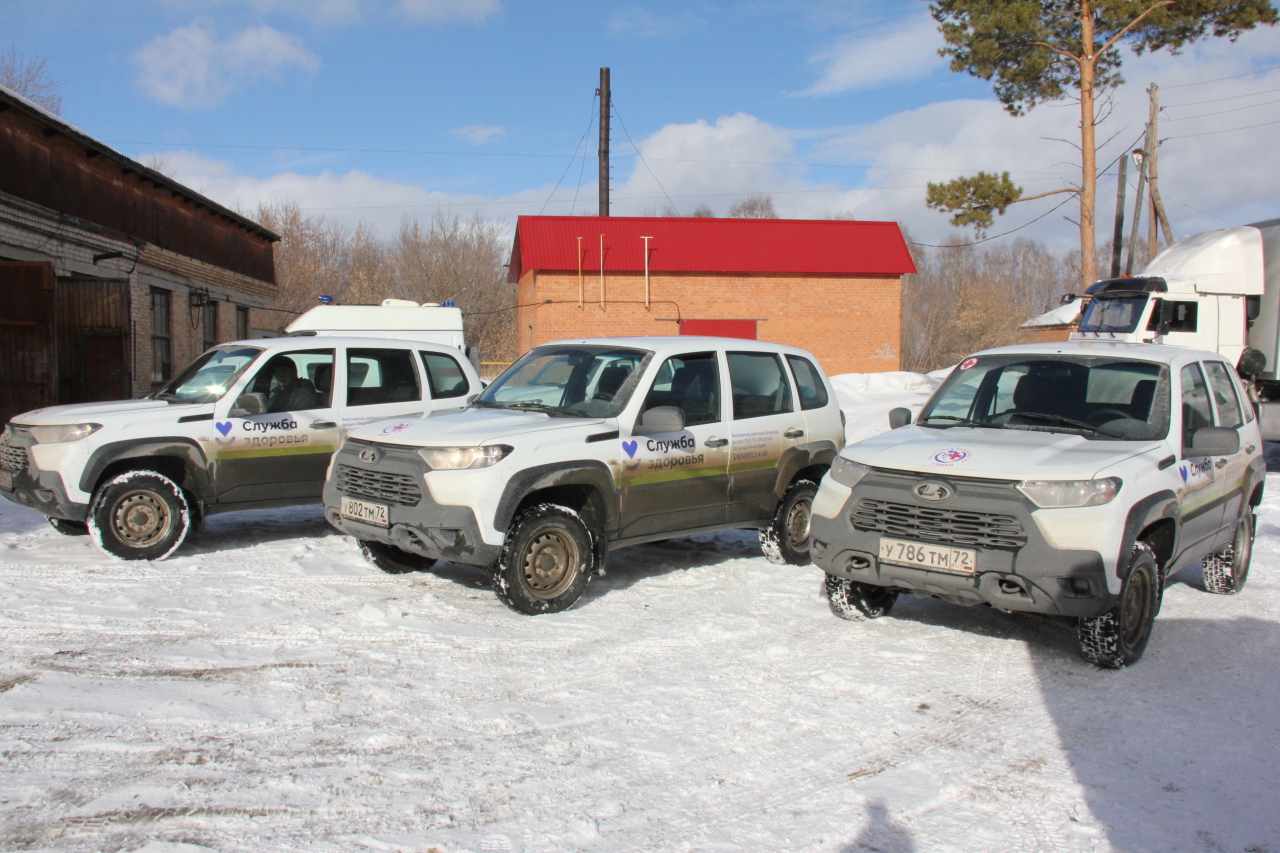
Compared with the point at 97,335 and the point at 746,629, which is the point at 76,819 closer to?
the point at 746,629

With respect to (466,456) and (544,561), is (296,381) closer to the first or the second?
(466,456)

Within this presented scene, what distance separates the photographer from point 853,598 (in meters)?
6.10

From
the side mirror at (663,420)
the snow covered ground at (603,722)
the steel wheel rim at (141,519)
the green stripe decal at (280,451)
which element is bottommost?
the snow covered ground at (603,722)

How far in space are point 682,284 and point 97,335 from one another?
2162 cm

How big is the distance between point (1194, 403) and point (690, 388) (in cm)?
336

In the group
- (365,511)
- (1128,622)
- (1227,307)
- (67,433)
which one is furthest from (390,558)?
(1227,307)

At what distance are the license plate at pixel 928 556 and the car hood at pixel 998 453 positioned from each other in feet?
1.36

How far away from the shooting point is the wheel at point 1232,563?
22.4 ft

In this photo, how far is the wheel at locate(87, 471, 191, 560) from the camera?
718cm

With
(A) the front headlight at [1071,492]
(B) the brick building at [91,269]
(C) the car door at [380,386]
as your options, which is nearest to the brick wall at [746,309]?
(B) the brick building at [91,269]

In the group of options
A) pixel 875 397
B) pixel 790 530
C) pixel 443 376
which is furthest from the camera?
pixel 875 397

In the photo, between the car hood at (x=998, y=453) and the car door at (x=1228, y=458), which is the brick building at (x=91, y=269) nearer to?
the car hood at (x=998, y=453)

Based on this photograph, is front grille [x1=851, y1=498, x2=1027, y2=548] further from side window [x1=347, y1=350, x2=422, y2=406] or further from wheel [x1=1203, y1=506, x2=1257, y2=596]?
side window [x1=347, y1=350, x2=422, y2=406]

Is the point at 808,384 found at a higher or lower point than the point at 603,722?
higher
